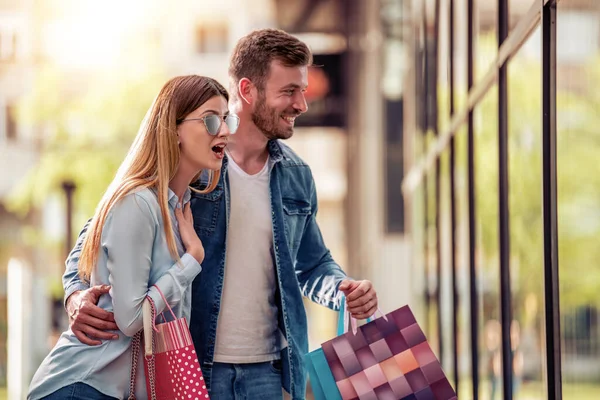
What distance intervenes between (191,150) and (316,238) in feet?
2.65

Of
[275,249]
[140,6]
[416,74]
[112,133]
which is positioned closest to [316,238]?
[275,249]

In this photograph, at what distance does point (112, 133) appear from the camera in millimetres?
27469

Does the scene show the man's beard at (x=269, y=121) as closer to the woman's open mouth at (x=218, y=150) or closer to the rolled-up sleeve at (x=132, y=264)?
the woman's open mouth at (x=218, y=150)

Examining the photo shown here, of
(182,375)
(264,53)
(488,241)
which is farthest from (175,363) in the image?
(488,241)

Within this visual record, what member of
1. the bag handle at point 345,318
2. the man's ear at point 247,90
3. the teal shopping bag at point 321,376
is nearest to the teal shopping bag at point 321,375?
the teal shopping bag at point 321,376

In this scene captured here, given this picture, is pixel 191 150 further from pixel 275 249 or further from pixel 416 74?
pixel 416 74

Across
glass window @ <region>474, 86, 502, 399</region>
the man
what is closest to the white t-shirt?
the man

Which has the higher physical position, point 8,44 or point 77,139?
point 8,44

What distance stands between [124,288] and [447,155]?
15.4 ft

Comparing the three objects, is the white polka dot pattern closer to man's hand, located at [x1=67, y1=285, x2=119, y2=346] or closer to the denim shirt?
man's hand, located at [x1=67, y1=285, x2=119, y2=346]

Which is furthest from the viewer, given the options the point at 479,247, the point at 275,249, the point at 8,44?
the point at 8,44

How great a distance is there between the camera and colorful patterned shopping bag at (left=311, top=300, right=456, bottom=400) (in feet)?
9.96

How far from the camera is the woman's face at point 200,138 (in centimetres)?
291

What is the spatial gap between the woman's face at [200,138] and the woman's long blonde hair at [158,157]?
2 centimetres
